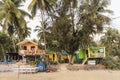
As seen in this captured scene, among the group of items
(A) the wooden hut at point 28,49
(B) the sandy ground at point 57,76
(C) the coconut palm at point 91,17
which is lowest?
(B) the sandy ground at point 57,76

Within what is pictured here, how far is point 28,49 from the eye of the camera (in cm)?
3797

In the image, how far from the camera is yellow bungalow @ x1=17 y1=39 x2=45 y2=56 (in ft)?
118

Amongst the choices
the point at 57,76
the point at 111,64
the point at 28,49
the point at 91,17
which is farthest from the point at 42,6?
the point at 57,76

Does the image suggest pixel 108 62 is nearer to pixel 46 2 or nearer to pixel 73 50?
pixel 73 50

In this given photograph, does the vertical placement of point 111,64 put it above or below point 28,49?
below

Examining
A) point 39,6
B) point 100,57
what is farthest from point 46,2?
point 100,57

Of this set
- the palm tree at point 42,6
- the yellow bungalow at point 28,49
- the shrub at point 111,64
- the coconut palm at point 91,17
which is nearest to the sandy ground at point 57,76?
the shrub at point 111,64

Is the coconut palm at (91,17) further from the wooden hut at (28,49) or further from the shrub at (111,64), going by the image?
the wooden hut at (28,49)

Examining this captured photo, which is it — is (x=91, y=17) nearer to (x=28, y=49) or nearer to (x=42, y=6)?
(x=42, y=6)

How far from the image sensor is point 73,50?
109ft

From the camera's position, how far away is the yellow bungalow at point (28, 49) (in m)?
36.0

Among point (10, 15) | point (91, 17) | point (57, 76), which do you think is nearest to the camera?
point (57, 76)

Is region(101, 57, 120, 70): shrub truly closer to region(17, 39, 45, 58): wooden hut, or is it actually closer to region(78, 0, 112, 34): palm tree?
region(78, 0, 112, 34): palm tree

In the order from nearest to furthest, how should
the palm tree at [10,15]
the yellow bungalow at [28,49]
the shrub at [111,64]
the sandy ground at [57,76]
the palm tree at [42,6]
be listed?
the sandy ground at [57,76]
the shrub at [111,64]
the palm tree at [42,6]
the palm tree at [10,15]
the yellow bungalow at [28,49]
